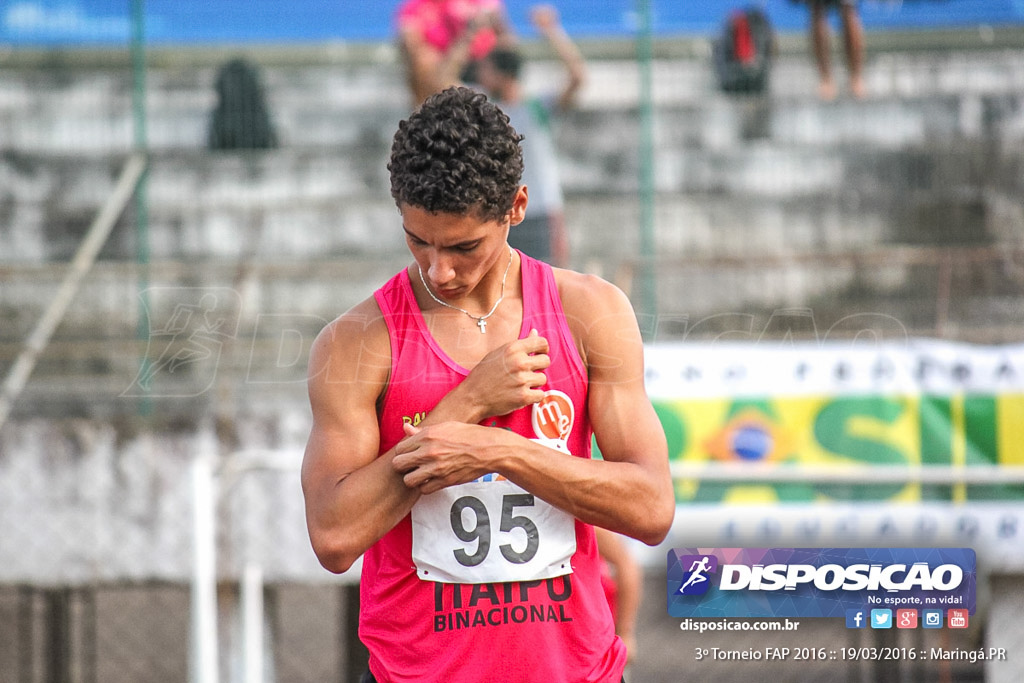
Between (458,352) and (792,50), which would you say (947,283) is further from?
(458,352)

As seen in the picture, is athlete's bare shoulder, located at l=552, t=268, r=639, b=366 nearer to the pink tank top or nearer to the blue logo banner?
the pink tank top

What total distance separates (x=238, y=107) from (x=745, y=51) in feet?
11.2

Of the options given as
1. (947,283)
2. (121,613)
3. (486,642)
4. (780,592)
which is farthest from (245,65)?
(486,642)

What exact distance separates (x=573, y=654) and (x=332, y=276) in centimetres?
459

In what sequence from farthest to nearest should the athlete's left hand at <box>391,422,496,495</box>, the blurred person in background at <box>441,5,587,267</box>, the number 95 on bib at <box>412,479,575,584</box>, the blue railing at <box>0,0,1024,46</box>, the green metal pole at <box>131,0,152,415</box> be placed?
1. the blue railing at <box>0,0,1024,46</box>
2. the green metal pole at <box>131,0,152,415</box>
3. the blurred person in background at <box>441,5,587,267</box>
4. the number 95 on bib at <box>412,479,575,584</box>
5. the athlete's left hand at <box>391,422,496,495</box>

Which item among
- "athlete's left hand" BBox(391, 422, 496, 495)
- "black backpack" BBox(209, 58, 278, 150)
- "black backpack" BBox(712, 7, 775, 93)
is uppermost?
"black backpack" BBox(712, 7, 775, 93)

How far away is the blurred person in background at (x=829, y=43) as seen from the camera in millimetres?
7562

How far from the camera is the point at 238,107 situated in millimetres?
7383

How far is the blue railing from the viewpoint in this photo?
6.94 m

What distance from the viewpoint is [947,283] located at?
6570mm

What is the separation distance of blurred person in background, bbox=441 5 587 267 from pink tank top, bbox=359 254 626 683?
130 inches

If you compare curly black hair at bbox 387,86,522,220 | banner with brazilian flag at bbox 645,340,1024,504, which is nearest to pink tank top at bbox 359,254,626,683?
curly black hair at bbox 387,86,522,220

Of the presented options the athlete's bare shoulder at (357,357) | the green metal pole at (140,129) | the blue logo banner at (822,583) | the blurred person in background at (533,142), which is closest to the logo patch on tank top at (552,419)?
the athlete's bare shoulder at (357,357)

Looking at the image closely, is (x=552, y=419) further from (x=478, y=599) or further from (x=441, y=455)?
(x=478, y=599)
